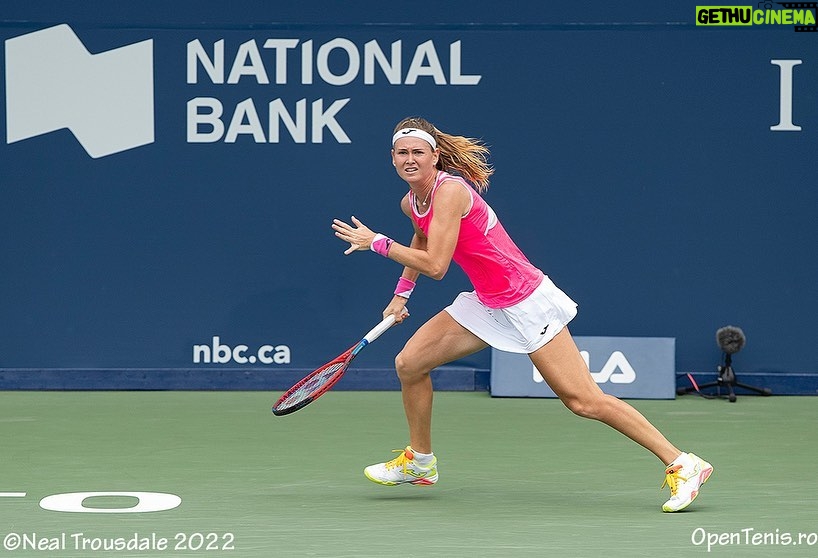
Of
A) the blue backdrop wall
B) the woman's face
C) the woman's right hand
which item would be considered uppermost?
the blue backdrop wall

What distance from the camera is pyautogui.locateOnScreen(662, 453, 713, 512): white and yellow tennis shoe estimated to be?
583 cm

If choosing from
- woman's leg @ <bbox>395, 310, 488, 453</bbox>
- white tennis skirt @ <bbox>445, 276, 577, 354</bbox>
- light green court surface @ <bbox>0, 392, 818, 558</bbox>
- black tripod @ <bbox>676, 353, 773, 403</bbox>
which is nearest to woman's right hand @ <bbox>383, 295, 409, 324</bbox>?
woman's leg @ <bbox>395, 310, 488, 453</bbox>

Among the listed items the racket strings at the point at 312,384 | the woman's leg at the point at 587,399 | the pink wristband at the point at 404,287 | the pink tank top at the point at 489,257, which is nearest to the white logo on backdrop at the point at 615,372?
the pink wristband at the point at 404,287

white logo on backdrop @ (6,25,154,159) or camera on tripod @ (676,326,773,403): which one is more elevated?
white logo on backdrop @ (6,25,154,159)

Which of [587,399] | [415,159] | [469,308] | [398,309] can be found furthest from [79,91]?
[587,399]

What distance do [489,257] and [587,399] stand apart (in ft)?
2.45

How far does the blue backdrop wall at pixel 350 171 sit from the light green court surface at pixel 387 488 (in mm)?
588

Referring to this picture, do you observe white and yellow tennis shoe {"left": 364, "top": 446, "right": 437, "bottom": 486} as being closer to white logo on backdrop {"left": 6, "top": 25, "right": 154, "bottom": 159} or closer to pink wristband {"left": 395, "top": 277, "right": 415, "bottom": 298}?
pink wristband {"left": 395, "top": 277, "right": 415, "bottom": 298}

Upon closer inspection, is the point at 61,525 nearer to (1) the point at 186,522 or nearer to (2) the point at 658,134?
(1) the point at 186,522

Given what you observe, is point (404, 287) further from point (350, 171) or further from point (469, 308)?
point (350, 171)

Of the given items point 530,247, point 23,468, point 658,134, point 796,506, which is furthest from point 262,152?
point 796,506

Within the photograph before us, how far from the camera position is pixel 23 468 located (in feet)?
22.6

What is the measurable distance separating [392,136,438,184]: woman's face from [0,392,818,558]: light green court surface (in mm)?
1437

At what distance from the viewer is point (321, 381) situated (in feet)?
21.0
